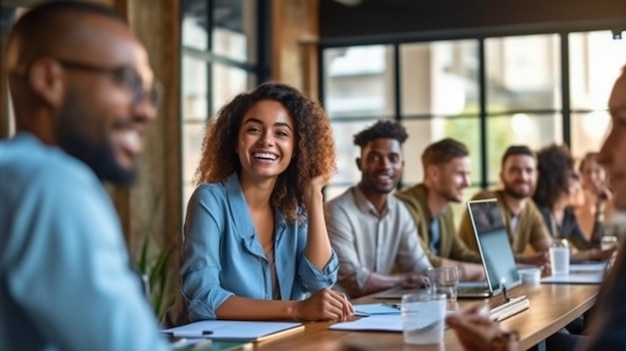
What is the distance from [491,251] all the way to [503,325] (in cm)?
66

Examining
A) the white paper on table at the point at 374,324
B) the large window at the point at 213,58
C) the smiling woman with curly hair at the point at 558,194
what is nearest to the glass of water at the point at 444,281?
the white paper on table at the point at 374,324

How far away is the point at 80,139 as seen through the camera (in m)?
1.11

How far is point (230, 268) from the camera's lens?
272 cm

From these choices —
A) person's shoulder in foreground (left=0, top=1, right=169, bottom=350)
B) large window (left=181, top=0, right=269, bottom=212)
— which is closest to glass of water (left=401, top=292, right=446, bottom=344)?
person's shoulder in foreground (left=0, top=1, right=169, bottom=350)

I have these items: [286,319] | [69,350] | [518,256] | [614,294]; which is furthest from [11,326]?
[518,256]

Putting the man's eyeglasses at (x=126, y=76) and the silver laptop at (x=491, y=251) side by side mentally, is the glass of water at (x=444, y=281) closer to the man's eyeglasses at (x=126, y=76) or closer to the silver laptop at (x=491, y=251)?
the silver laptop at (x=491, y=251)

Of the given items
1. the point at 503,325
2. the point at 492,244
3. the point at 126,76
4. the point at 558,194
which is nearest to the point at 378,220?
the point at 492,244

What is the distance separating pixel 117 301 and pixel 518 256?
12.0ft

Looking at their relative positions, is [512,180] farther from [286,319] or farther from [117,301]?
[117,301]

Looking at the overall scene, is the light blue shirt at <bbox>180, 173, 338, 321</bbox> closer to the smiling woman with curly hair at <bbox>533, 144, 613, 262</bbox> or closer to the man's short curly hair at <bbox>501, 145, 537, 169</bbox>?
the man's short curly hair at <bbox>501, 145, 537, 169</bbox>

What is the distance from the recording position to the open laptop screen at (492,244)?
306 centimetres

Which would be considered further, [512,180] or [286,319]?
[512,180]

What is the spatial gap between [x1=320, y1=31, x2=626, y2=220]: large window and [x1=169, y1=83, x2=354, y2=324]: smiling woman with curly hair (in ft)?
16.0

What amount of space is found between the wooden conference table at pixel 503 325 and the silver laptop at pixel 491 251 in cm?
6
